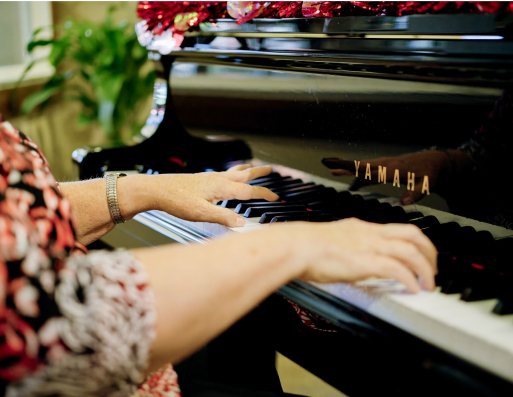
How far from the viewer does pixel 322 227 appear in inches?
21.9

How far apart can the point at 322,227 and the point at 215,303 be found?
17 cm

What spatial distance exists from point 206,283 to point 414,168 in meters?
0.51

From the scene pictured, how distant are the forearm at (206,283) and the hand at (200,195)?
39 centimetres

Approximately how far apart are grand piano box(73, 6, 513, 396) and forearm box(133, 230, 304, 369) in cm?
20

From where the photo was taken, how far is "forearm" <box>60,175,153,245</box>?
98cm

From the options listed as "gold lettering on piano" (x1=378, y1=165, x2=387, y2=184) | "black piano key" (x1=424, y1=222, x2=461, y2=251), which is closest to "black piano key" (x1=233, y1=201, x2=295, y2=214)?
"gold lettering on piano" (x1=378, y1=165, x2=387, y2=184)

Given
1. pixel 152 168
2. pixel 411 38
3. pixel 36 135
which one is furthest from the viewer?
pixel 36 135

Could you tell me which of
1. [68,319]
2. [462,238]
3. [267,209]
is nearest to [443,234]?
[462,238]

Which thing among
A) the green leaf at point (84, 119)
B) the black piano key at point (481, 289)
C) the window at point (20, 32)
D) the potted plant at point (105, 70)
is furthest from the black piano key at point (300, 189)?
the window at point (20, 32)

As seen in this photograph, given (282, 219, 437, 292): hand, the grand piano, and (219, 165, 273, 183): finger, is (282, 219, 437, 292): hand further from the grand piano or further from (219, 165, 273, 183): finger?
(219, 165, 273, 183): finger

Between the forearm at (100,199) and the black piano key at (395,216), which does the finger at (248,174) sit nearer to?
the forearm at (100,199)

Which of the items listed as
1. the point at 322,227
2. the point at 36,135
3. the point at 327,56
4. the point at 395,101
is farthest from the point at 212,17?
the point at 36,135

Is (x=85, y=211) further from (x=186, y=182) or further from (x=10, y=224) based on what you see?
(x=10, y=224)

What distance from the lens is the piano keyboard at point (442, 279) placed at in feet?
1.72
